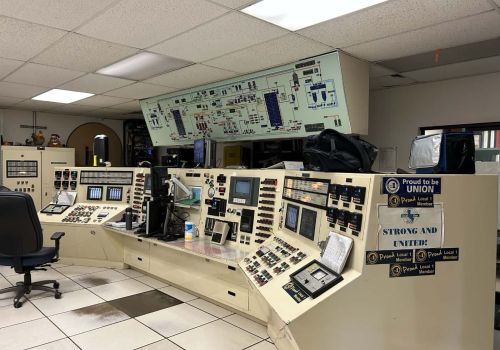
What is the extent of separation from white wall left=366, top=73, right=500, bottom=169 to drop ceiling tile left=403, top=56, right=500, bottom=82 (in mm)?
151

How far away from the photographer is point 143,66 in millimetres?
4172

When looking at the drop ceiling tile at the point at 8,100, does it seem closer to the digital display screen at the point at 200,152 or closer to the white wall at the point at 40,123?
the white wall at the point at 40,123

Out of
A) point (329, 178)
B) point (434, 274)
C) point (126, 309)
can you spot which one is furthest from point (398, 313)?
point (126, 309)

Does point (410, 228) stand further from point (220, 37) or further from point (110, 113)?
point (110, 113)

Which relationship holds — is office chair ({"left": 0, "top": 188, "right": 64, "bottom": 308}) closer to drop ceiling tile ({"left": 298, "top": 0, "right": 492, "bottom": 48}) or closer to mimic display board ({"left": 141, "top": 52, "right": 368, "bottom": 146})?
mimic display board ({"left": 141, "top": 52, "right": 368, "bottom": 146})

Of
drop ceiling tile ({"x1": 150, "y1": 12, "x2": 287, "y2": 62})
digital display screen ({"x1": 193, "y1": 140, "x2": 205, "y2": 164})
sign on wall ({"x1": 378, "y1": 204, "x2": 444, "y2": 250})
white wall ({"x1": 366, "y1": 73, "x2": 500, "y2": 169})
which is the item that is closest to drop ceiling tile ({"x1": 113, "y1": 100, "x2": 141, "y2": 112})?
digital display screen ({"x1": 193, "y1": 140, "x2": 205, "y2": 164})

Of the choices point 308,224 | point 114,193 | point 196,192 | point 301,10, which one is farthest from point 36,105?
point 308,224

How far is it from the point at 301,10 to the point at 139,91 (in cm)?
351

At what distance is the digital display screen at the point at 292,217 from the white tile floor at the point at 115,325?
990 mm

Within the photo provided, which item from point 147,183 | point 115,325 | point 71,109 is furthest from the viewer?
point 71,109

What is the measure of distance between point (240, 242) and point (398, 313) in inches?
76.9

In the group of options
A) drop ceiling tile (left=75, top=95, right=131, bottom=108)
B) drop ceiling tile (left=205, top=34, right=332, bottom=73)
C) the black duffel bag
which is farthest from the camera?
drop ceiling tile (left=75, top=95, right=131, bottom=108)

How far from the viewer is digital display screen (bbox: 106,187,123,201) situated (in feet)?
18.2

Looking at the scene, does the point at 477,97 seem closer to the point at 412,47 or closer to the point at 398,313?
the point at 412,47
